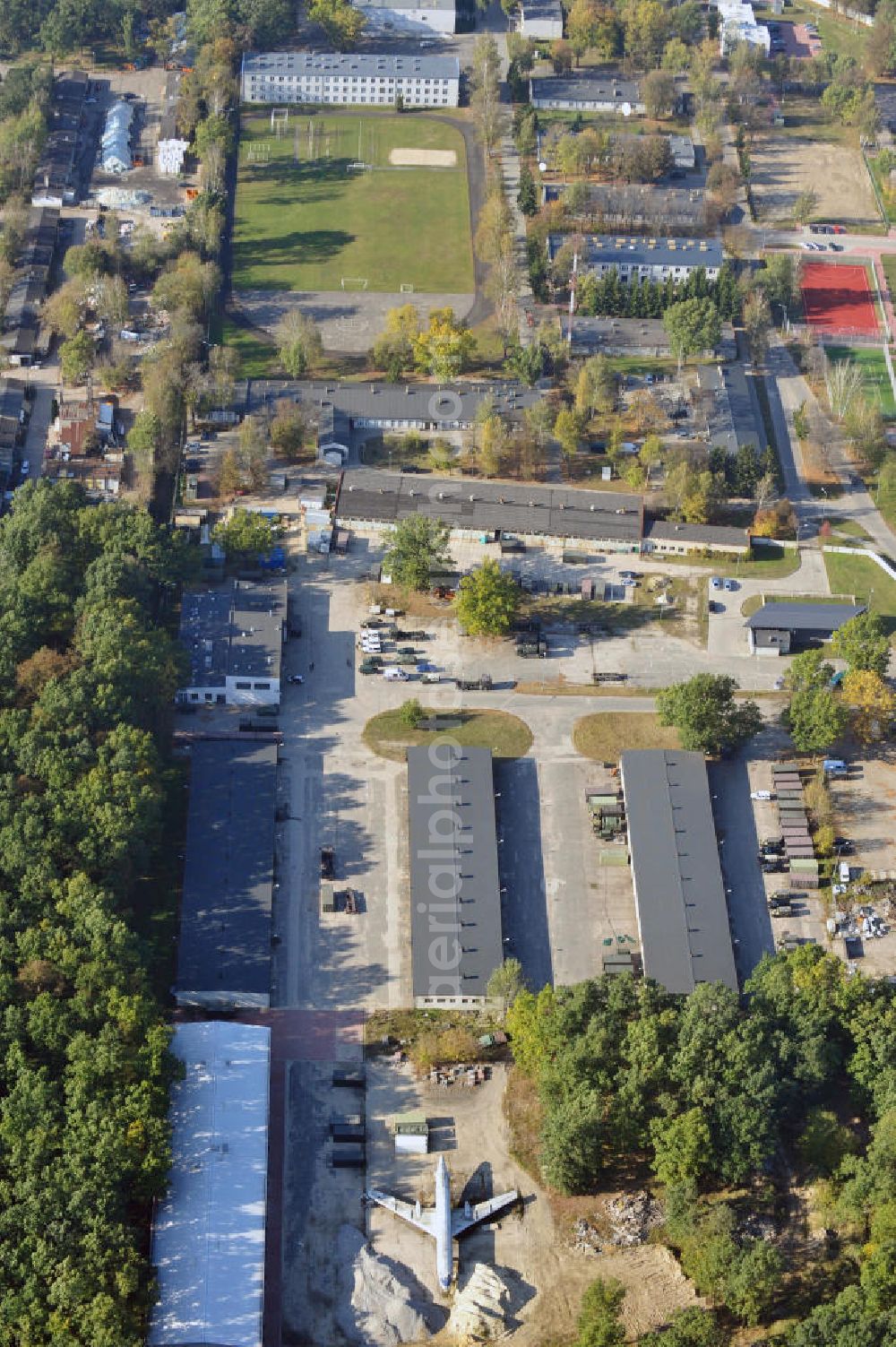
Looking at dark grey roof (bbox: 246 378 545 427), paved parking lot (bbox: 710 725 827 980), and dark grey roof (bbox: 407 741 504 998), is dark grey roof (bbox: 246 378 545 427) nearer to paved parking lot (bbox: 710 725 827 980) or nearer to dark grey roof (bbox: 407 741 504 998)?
dark grey roof (bbox: 407 741 504 998)

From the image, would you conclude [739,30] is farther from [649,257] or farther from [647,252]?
[649,257]

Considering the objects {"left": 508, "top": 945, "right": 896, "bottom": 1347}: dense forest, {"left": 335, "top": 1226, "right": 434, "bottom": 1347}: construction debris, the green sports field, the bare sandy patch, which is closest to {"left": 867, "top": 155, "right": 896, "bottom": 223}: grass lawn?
the green sports field

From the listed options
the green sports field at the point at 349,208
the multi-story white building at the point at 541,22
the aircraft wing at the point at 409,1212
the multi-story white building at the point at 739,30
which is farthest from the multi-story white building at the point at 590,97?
the aircraft wing at the point at 409,1212

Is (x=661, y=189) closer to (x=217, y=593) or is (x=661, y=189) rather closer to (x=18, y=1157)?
(x=217, y=593)

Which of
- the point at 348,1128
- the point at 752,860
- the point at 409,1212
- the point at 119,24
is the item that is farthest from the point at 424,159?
the point at 409,1212

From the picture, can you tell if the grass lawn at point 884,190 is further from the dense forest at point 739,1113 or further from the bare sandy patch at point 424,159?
the dense forest at point 739,1113

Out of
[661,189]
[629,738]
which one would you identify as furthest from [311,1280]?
[661,189]
